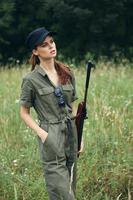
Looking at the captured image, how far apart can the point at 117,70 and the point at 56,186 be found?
6.40 m

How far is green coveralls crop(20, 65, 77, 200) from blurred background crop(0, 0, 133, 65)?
1402 centimetres

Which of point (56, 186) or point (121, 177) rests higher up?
point (56, 186)

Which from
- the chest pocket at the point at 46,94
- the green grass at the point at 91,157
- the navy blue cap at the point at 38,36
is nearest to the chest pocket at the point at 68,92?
the chest pocket at the point at 46,94

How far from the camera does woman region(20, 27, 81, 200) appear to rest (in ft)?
12.6

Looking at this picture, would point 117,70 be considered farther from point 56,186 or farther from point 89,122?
point 56,186

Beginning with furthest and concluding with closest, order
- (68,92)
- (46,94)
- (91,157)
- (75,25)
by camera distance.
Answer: (75,25) < (91,157) < (68,92) < (46,94)

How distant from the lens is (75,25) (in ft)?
62.9

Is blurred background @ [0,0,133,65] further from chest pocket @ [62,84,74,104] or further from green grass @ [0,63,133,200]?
chest pocket @ [62,84,74,104]

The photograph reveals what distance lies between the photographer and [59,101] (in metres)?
3.88

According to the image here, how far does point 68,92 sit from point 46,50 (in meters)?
0.34

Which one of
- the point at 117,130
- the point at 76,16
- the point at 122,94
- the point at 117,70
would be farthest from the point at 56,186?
the point at 76,16

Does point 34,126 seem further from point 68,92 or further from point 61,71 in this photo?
point 61,71

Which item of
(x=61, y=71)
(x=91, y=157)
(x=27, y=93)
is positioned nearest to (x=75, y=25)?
(x=91, y=157)

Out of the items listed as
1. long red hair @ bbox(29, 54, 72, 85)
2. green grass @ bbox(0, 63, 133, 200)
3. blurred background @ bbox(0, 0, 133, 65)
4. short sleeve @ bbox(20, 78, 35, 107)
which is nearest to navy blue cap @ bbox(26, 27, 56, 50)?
long red hair @ bbox(29, 54, 72, 85)
